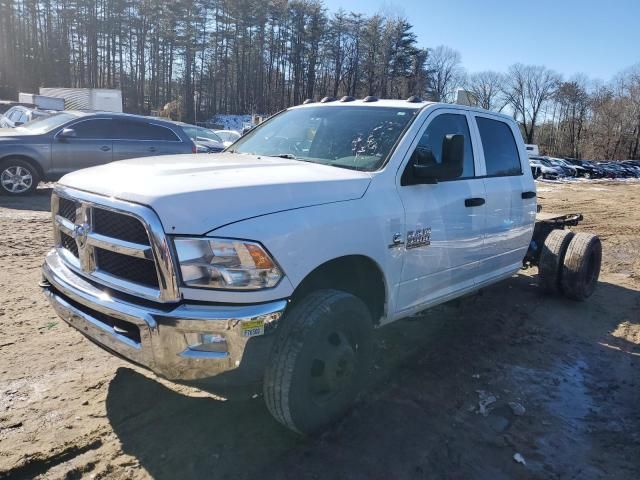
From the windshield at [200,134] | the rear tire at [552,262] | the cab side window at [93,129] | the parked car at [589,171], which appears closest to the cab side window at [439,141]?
the rear tire at [552,262]

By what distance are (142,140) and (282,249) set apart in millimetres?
9765

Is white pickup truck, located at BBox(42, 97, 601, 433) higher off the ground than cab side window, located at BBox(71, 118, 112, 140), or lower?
lower

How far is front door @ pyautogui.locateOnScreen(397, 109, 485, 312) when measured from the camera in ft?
11.6

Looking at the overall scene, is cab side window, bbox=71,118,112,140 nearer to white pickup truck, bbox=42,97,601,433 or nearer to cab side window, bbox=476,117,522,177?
white pickup truck, bbox=42,97,601,433

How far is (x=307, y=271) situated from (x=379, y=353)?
1851mm

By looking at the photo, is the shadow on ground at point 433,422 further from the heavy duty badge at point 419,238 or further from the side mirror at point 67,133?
the side mirror at point 67,133

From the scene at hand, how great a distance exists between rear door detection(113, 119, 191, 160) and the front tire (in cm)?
918

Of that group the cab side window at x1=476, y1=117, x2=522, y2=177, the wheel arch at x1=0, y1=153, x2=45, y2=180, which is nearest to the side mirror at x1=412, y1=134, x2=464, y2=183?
the cab side window at x1=476, y1=117, x2=522, y2=177

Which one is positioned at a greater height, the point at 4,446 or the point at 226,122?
the point at 226,122

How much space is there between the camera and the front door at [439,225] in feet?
11.6

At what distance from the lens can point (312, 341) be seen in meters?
2.74

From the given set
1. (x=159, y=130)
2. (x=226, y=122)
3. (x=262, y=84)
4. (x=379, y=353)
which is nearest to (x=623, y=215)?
(x=159, y=130)

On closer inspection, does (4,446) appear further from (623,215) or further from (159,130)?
(623,215)

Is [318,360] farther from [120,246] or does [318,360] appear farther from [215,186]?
[120,246]
